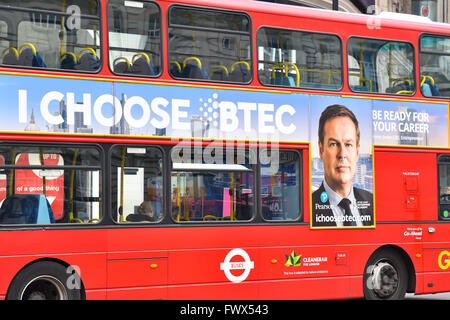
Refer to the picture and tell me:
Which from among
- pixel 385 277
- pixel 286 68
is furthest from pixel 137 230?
pixel 385 277

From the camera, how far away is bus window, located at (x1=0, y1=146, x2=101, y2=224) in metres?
8.98

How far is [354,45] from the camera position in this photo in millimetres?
11617

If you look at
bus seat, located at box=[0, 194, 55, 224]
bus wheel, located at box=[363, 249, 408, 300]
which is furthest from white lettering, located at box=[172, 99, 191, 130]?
bus wheel, located at box=[363, 249, 408, 300]

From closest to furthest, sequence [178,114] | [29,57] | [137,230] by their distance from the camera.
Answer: [29,57], [137,230], [178,114]

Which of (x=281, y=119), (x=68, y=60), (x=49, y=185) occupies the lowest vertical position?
(x=49, y=185)

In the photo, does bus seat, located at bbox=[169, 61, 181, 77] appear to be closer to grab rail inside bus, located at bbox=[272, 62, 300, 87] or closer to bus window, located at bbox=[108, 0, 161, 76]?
bus window, located at bbox=[108, 0, 161, 76]

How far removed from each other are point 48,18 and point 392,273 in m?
6.26

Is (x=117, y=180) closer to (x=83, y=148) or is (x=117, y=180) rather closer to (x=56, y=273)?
(x=83, y=148)

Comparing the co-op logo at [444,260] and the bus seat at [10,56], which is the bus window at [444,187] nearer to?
the co-op logo at [444,260]

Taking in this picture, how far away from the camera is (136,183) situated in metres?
9.78

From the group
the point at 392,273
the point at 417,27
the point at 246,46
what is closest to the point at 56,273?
the point at 246,46

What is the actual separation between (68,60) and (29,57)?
1.58 feet

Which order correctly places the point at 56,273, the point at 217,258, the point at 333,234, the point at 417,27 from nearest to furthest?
the point at 56,273, the point at 217,258, the point at 333,234, the point at 417,27

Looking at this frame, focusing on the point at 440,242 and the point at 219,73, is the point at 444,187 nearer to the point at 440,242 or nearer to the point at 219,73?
the point at 440,242
